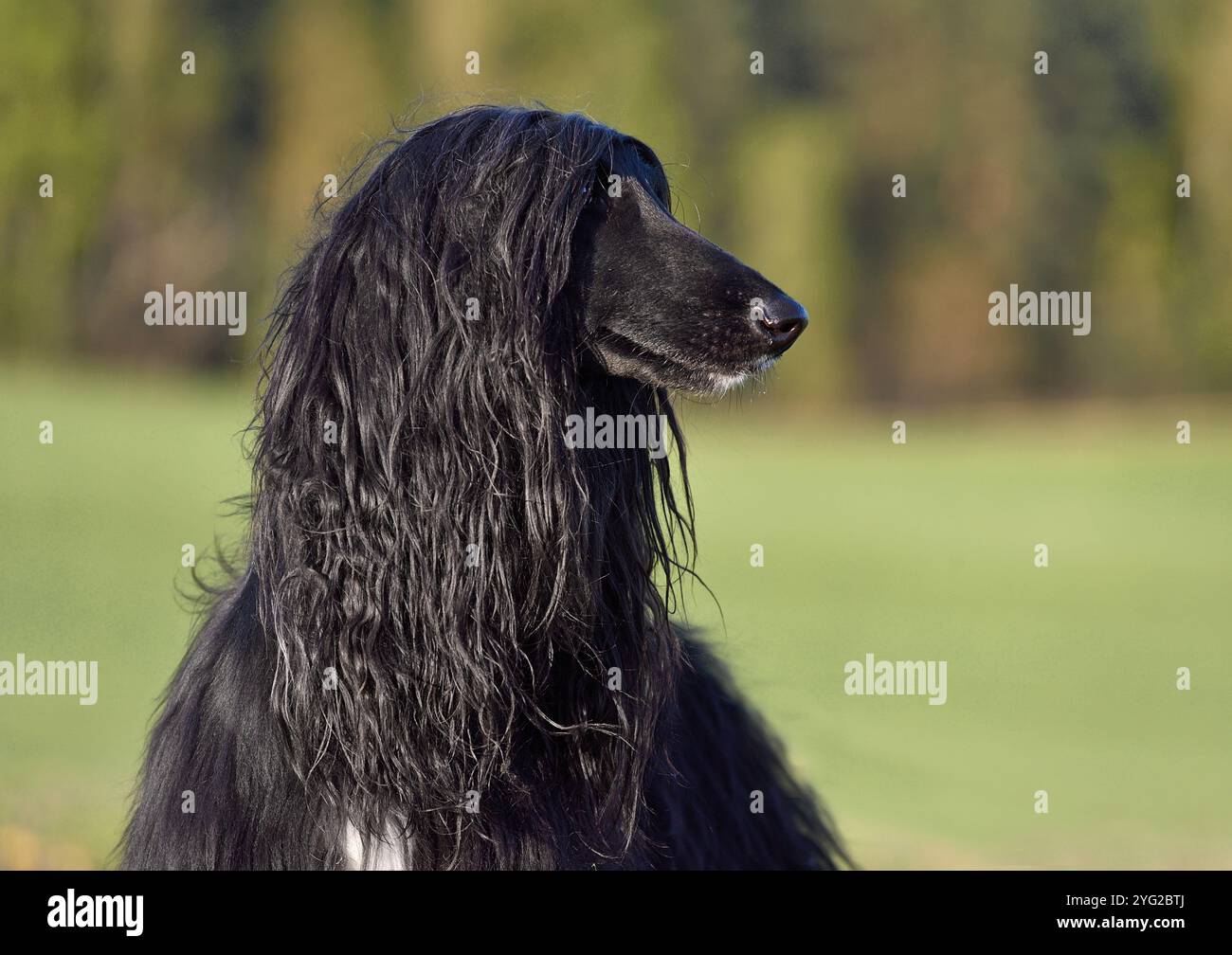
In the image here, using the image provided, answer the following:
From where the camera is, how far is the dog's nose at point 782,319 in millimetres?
2771

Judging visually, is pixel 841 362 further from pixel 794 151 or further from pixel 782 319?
pixel 782 319

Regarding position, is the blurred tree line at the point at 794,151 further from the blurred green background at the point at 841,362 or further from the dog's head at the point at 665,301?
the dog's head at the point at 665,301

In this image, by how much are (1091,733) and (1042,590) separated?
5.52 m

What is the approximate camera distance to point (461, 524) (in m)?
2.72

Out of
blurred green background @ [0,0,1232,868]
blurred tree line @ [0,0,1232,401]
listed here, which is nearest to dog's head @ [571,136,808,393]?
blurred green background @ [0,0,1232,868]

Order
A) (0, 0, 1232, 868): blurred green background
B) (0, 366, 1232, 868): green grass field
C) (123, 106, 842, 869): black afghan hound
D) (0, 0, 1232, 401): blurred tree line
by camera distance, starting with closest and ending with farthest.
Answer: (123, 106, 842, 869): black afghan hound < (0, 366, 1232, 868): green grass field < (0, 0, 1232, 868): blurred green background < (0, 0, 1232, 401): blurred tree line

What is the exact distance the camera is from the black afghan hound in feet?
8.84

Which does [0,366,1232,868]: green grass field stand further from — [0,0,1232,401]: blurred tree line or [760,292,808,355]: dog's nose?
[0,0,1232,401]: blurred tree line

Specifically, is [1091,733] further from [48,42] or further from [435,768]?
[48,42]

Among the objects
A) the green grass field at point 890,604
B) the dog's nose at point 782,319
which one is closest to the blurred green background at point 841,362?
the green grass field at point 890,604

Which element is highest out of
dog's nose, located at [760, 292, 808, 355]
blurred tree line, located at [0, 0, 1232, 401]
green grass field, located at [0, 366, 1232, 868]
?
blurred tree line, located at [0, 0, 1232, 401]

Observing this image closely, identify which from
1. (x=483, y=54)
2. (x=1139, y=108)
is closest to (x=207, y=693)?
(x=483, y=54)

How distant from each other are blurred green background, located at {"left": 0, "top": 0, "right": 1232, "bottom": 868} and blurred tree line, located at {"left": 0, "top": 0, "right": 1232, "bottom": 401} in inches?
2.6

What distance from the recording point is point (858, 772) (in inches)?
312
